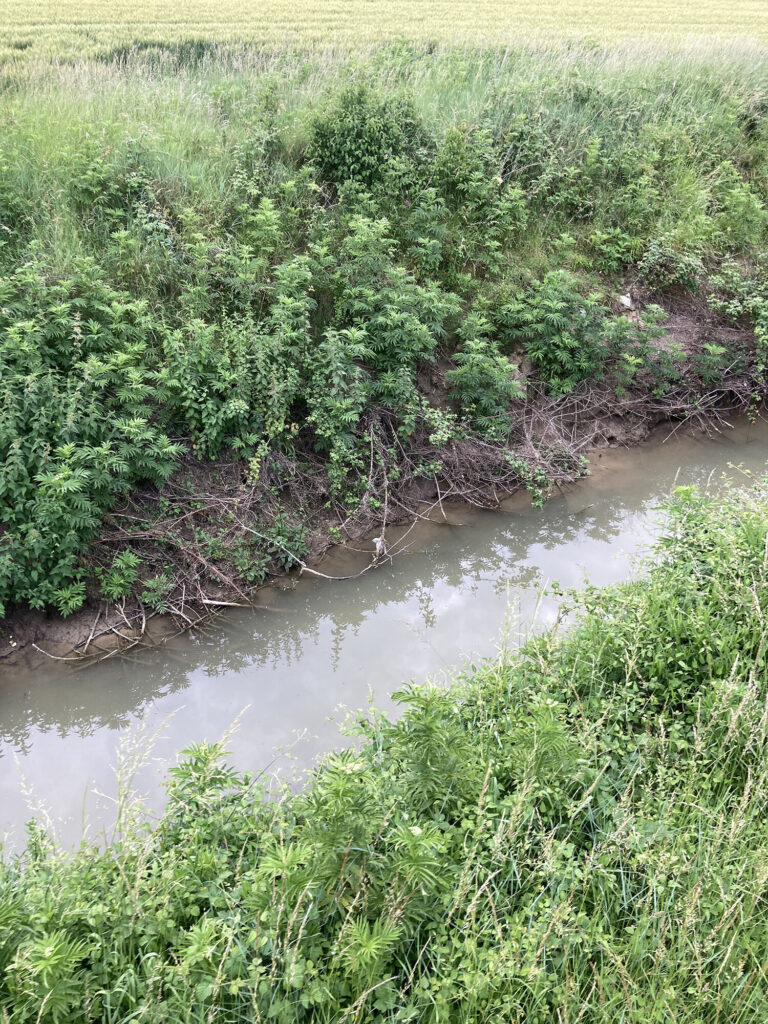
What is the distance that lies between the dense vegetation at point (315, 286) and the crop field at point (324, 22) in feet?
4.98

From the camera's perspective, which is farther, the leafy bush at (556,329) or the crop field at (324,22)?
the crop field at (324,22)

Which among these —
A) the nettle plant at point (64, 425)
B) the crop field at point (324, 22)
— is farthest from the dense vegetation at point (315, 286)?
the crop field at point (324, 22)

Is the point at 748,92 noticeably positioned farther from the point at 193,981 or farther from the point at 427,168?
the point at 193,981

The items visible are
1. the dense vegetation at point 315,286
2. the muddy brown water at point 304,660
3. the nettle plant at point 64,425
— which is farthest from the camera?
the dense vegetation at point 315,286

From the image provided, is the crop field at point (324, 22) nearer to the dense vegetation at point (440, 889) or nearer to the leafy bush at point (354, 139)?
the leafy bush at point (354, 139)

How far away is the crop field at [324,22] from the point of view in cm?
1139

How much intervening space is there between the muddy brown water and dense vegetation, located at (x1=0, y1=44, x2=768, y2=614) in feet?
1.69

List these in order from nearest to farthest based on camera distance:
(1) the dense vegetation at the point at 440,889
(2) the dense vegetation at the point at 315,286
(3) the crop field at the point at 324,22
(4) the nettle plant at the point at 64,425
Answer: (1) the dense vegetation at the point at 440,889
(4) the nettle plant at the point at 64,425
(2) the dense vegetation at the point at 315,286
(3) the crop field at the point at 324,22

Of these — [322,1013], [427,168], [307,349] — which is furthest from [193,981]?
[427,168]

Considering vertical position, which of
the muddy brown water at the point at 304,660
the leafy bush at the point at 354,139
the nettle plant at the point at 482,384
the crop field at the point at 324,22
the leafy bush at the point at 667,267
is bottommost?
the muddy brown water at the point at 304,660

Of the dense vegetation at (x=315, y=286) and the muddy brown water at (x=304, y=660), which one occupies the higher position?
the dense vegetation at (x=315, y=286)

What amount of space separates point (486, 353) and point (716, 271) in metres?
4.03

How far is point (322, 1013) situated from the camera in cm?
247

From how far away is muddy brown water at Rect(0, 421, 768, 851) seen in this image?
450cm
